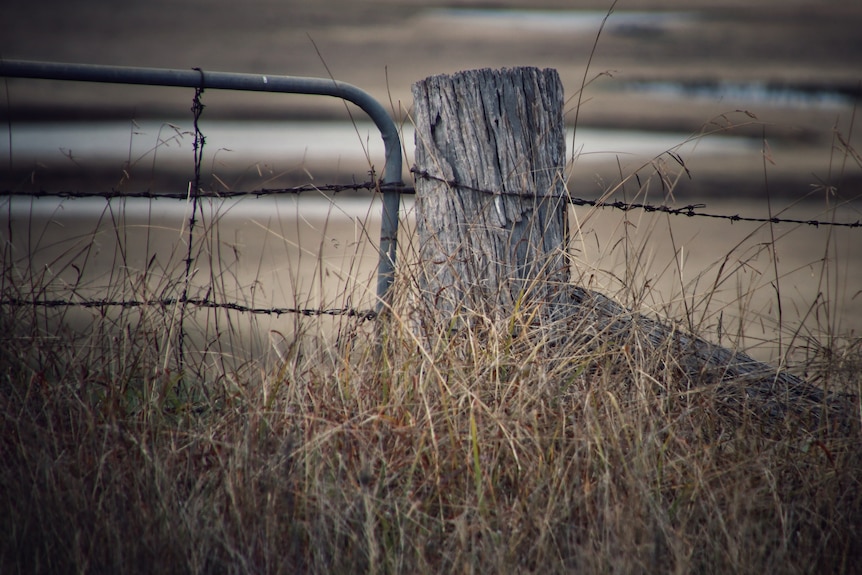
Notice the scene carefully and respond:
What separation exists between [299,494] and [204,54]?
1922 mm

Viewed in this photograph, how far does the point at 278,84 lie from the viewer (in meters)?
1.59

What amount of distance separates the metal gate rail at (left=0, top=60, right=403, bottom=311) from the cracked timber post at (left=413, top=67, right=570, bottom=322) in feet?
0.29

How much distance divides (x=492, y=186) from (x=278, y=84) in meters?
0.53

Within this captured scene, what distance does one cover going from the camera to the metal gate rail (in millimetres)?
1510

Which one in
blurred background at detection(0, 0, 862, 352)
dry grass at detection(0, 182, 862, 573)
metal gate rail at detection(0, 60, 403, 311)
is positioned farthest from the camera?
blurred background at detection(0, 0, 862, 352)

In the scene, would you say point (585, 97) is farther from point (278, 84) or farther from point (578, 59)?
point (278, 84)

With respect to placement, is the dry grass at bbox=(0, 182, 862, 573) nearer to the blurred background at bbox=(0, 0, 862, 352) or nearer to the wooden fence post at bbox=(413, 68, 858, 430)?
the wooden fence post at bbox=(413, 68, 858, 430)

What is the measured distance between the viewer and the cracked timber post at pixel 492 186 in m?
1.59

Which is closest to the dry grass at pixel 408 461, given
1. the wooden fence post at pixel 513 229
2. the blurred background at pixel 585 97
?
the wooden fence post at pixel 513 229

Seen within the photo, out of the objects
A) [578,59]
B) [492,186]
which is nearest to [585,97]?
[578,59]

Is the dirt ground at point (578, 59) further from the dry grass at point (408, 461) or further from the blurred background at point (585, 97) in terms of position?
the dry grass at point (408, 461)

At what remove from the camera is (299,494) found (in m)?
1.21

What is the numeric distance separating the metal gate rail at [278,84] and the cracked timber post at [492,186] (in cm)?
9

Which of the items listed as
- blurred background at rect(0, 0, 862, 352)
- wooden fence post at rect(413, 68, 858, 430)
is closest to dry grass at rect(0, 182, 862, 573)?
wooden fence post at rect(413, 68, 858, 430)
